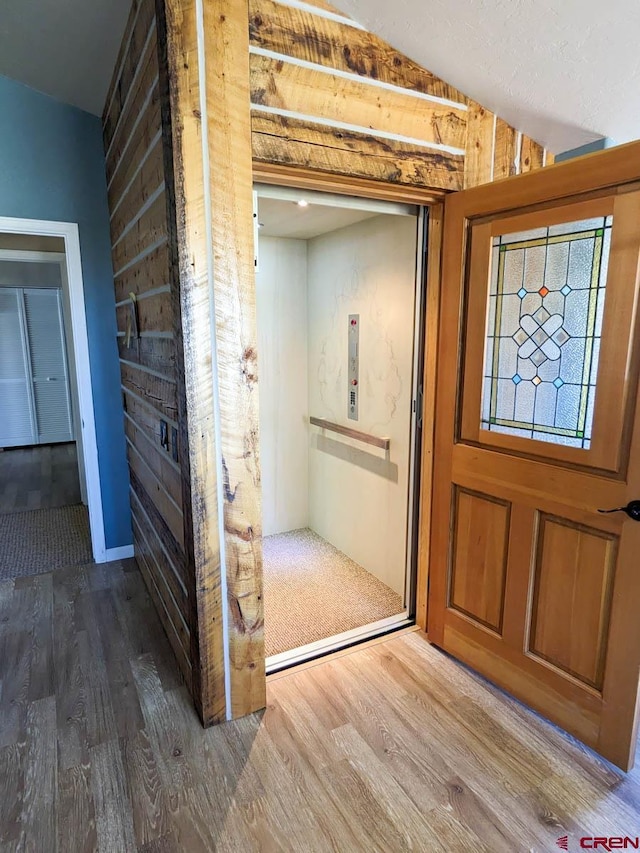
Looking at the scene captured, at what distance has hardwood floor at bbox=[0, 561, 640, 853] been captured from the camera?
1.51 m

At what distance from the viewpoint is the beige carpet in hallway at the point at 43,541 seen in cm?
334

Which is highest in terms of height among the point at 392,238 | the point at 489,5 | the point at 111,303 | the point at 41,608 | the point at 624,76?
the point at 489,5

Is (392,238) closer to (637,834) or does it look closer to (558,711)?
(558,711)

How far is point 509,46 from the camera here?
5.62 feet

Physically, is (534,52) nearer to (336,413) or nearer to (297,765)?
(336,413)

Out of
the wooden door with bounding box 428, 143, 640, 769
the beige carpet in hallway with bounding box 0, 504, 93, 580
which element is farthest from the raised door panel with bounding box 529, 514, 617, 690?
the beige carpet in hallway with bounding box 0, 504, 93, 580

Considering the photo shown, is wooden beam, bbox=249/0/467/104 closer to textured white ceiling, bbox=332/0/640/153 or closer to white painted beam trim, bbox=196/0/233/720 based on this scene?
textured white ceiling, bbox=332/0/640/153

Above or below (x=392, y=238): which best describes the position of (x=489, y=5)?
above

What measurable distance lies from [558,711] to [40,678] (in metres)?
2.23

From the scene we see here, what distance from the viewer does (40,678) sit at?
221 cm

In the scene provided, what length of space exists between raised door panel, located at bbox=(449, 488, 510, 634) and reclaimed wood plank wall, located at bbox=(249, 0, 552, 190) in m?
1.40

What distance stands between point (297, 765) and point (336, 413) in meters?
2.20

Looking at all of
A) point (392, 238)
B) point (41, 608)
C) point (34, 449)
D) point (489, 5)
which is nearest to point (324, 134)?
point (489, 5)

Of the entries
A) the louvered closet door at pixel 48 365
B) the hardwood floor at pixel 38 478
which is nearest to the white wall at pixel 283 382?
the hardwood floor at pixel 38 478
